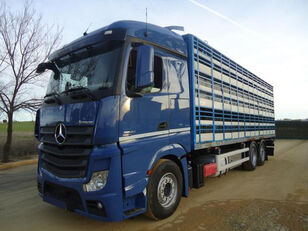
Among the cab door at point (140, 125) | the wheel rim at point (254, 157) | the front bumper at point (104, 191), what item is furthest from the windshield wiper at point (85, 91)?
the wheel rim at point (254, 157)

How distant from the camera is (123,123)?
2.65m

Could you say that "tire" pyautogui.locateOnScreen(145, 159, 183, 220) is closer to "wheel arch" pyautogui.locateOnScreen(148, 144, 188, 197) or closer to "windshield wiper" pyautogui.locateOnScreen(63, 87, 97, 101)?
"wheel arch" pyautogui.locateOnScreen(148, 144, 188, 197)

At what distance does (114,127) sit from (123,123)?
0.50 ft

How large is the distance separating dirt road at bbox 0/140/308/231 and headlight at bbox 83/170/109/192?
3.01ft

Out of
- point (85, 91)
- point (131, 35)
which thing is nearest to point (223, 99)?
point (131, 35)

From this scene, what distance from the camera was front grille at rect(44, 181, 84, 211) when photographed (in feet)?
8.75

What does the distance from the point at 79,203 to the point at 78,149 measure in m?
0.71

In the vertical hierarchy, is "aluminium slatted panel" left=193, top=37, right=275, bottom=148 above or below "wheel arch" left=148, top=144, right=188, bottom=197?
above

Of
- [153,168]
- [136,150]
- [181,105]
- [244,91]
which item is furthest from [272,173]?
[136,150]

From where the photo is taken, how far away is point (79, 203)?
8.74 ft

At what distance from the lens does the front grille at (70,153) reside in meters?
2.58

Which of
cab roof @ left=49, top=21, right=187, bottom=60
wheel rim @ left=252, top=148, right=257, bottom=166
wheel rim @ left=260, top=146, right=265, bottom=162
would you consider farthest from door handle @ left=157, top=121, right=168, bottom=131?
wheel rim @ left=260, top=146, right=265, bottom=162

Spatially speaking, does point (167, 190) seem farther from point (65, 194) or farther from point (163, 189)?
point (65, 194)

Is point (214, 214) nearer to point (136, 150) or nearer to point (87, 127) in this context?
point (136, 150)
